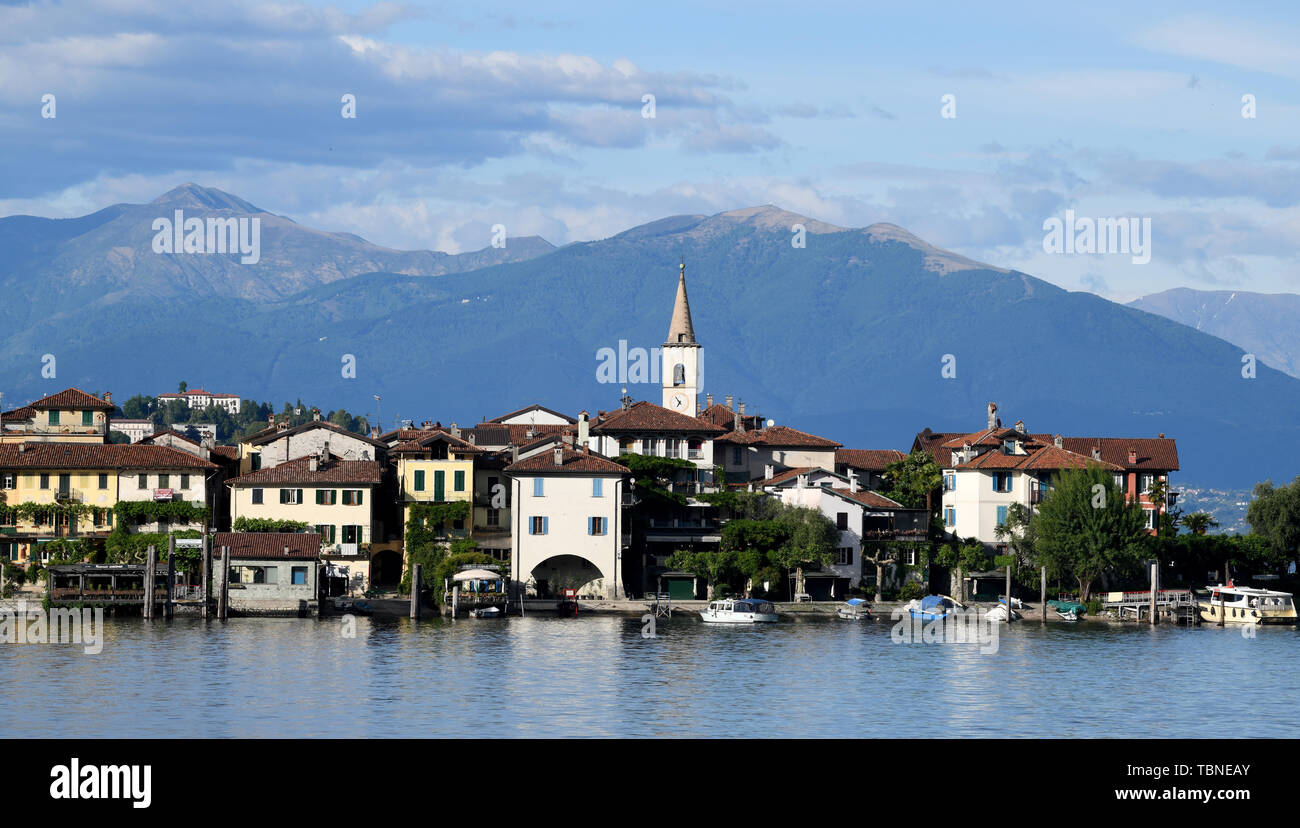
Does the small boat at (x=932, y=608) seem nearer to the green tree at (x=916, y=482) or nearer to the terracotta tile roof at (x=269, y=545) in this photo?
the green tree at (x=916, y=482)

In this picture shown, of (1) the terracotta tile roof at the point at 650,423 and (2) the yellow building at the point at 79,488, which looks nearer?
(2) the yellow building at the point at 79,488

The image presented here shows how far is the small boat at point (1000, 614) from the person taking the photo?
311ft

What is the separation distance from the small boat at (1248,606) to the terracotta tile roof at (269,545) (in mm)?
47333

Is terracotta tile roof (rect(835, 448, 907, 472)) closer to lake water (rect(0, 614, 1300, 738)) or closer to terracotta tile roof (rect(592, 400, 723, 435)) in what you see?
terracotta tile roof (rect(592, 400, 723, 435))

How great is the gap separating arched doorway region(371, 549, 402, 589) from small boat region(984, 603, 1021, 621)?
31.7m

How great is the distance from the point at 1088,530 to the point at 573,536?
27548 millimetres

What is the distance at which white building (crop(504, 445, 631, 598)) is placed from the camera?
94.4 m

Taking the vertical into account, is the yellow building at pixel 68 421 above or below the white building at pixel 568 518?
above

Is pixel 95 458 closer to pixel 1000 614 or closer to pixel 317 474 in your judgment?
pixel 317 474

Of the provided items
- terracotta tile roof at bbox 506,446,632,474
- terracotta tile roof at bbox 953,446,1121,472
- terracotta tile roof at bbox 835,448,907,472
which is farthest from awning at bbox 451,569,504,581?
terracotta tile roof at bbox 835,448,907,472

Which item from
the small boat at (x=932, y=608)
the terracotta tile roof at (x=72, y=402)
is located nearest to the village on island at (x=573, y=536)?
the small boat at (x=932, y=608)
